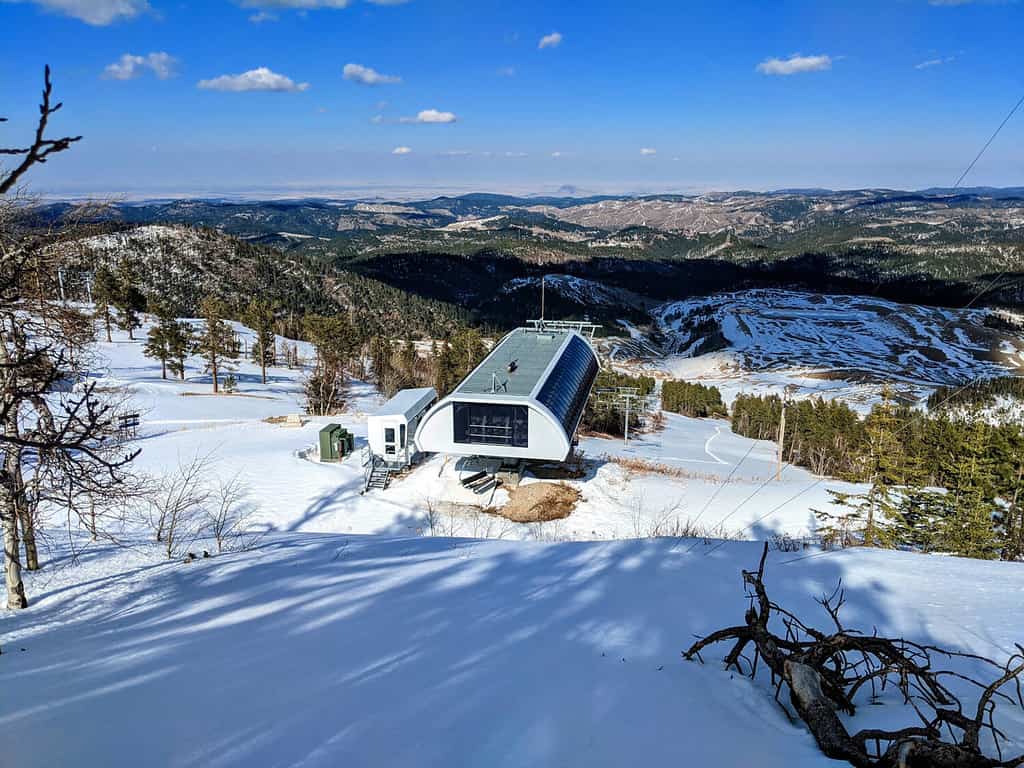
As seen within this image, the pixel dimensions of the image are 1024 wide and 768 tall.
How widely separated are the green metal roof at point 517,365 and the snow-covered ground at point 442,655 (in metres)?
13.0

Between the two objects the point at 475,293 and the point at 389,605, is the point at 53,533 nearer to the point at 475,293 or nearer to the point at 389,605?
the point at 389,605

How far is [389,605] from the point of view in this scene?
20.5 ft

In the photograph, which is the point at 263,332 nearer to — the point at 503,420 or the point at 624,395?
the point at 624,395

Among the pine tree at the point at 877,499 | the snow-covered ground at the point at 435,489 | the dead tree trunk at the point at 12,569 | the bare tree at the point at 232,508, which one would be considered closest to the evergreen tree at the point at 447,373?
the snow-covered ground at the point at 435,489

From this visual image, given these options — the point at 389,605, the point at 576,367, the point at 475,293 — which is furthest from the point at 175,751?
the point at 475,293

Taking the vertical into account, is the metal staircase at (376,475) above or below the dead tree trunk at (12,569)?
below

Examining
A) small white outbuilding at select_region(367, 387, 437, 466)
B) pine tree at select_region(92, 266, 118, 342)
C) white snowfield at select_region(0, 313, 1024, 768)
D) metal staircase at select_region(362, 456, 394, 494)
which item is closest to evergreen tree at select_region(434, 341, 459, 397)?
small white outbuilding at select_region(367, 387, 437, 466)

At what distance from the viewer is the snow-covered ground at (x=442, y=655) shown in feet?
11.5

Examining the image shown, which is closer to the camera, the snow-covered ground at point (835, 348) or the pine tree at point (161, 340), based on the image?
the pine tree at point (161, 340)

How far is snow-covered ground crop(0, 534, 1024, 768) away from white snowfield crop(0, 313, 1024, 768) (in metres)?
0.02

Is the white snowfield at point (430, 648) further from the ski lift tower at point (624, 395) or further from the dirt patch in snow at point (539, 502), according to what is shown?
the ski lift tower at point (624, 395)

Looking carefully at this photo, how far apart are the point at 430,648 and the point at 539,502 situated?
14939 mm

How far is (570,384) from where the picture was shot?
80.8 ft

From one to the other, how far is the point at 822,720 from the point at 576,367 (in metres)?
23.9
